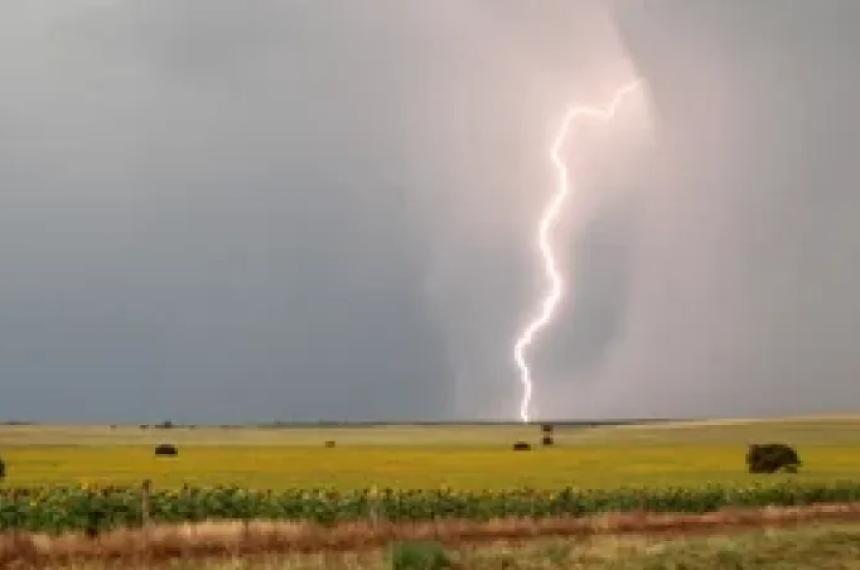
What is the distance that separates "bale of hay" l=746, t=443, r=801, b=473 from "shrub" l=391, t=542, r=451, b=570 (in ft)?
108

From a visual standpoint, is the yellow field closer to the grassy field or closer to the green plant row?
the green plant row

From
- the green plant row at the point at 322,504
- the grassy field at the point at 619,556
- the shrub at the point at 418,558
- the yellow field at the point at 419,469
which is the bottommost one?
the grassy field at the point at 619,556

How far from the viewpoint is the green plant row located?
89.1 feet

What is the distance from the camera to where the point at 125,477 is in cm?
4406

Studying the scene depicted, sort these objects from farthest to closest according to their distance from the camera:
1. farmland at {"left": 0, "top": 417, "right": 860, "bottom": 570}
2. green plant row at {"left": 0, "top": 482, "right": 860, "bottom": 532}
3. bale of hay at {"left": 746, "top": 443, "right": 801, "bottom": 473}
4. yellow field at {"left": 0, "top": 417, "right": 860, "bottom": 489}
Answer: bale of hay at {"left": 746, "top": 443, "right": 801, "bottom": 473} < yellow field at {"left": 0, "top": 417, "right": 860, "bottom": 489} < green plant row at {"left": 0, "top": 482, "right": 860, "bottom": 532} < farmland at {"left": 0, "top": 417, "right": 860, "bottom": 570}

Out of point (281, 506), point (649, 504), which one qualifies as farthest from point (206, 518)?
point (649, 504)

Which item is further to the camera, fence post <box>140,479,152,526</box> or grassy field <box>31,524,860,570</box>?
fence post <box>140,479,152,526</box>

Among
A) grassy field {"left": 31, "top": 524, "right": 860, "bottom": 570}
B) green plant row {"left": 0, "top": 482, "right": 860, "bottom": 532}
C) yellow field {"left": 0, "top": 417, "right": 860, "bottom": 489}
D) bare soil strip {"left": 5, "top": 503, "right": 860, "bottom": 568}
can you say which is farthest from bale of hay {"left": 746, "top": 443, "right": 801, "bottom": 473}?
grassy field {"left": 31, "top": 524, "right": 860, "bottom": 570}

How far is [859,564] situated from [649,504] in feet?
42.9

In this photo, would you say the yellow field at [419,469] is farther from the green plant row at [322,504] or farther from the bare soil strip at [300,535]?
the bare soil strip at [300,535]

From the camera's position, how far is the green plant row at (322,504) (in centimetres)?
2717

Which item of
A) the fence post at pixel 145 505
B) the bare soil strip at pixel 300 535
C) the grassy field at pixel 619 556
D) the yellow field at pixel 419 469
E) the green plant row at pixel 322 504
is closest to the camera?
the grassy field at pixel 619 556

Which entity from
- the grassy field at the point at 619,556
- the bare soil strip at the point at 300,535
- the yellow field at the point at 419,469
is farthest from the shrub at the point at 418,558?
the yellow field at the point at 419,469

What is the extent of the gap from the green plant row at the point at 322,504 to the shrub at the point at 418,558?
9.41 m
